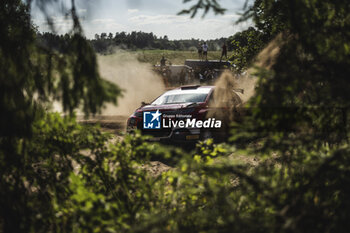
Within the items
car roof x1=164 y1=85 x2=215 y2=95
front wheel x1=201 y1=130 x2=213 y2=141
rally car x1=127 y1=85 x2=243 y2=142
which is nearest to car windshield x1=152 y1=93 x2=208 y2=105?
rally car x1=127 y1=85 x2=243 y2=142

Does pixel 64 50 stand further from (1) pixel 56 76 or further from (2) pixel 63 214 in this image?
(2) pixel 63 214

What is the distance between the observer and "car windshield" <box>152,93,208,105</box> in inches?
261

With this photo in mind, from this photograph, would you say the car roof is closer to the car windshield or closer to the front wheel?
the car windshield

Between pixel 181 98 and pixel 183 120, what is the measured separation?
3.01ft

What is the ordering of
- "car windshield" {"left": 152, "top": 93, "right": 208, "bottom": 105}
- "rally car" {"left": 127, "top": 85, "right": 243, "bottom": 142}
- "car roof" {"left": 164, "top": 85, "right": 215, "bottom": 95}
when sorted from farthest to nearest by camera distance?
1. "car roof" {"left": 164, "top": 85, "right": 215, "bottom": 95}
2. "car windshield" {"left": 152, "top": 93, "right": 208, "bottom": 105}
3. "rally car" {"left": 127, "top": 85, "right": 243, "bottom": 142}

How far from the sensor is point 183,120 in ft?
20.1

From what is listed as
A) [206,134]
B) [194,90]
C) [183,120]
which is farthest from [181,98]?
[206,134]

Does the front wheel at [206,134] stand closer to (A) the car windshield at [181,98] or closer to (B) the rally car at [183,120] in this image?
(B) the rally car at [183,120]

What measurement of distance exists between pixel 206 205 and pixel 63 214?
1.62m

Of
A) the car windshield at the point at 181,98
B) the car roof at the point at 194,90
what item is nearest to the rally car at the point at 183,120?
the car windshield at the point at 181,98

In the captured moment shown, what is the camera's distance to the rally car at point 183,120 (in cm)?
608

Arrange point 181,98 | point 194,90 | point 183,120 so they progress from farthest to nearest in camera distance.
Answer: point 194,90 → point 181,98 → point 183,120

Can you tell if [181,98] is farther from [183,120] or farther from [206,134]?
[206,134]

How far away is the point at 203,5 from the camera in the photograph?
2.73 metres
